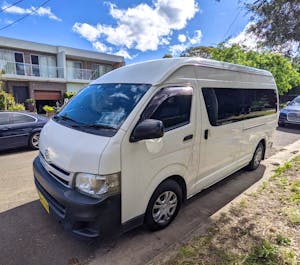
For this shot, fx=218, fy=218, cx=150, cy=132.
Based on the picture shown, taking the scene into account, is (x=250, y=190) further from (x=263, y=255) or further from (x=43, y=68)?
(x=43, y=68)

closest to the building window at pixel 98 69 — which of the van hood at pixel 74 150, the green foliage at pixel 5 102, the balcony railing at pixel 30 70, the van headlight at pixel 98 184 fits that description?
the balcony railing at pixel 30 70

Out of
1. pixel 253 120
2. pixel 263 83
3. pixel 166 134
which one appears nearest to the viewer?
Answer: pixel 166 134

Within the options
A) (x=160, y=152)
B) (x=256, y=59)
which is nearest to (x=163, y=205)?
(x=160, y=152)

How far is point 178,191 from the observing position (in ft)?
9.71

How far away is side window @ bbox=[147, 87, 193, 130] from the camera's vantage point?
2629 mm

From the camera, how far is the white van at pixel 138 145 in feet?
7.25

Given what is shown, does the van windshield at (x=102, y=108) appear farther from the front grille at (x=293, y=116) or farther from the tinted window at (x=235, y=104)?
the front grille at (x=293, y=116)

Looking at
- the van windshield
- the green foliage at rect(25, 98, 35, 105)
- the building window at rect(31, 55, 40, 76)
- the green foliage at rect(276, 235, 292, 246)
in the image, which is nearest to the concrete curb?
the green foliage at rect(276, 235, 292, 246)

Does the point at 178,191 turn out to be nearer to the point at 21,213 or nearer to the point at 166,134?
the point at 166,134

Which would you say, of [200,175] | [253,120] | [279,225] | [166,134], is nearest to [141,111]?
[166,134]

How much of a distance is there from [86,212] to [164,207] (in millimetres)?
1120

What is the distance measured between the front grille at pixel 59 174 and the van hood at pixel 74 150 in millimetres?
46

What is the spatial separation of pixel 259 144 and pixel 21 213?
4.96 metres

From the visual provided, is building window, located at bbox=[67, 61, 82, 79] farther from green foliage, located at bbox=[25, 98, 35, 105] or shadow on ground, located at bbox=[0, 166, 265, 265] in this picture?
shadow on ground, located at bbox=[0, 166, 265, 265]
